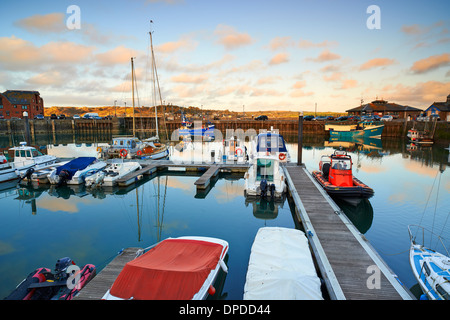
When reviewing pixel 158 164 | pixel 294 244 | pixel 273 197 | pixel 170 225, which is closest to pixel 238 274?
pixel 294 244

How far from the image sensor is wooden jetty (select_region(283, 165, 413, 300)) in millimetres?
6461

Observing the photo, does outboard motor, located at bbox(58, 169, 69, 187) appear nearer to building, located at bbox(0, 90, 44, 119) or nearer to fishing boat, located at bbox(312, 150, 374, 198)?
fishing boat, located at bbox(312, 150, 374, 198)

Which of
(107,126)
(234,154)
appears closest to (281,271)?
(234,154)

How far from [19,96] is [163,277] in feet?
328

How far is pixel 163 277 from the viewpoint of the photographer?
601 centimetres

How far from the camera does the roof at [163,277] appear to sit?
5793mm

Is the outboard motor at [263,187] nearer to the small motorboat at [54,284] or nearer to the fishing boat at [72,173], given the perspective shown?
the small motorboat at [54,284]

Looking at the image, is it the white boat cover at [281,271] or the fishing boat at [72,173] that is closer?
the white boat cover at [281,271]

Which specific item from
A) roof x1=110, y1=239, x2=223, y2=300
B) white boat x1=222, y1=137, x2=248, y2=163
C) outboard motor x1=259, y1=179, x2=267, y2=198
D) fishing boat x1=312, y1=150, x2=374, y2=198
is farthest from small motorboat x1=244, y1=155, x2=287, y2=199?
roof x1=110, y1=239, x2=223, y2=300

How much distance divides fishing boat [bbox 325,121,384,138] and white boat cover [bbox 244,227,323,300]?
60.1 metres

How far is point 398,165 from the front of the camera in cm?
2816

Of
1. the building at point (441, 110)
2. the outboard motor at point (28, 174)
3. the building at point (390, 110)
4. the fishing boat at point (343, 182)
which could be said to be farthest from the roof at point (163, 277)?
the building at point (390, 110)

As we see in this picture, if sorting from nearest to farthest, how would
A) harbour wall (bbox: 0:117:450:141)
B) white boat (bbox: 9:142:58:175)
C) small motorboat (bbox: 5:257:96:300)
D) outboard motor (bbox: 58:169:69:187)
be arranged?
1. small motorboat (bbox: 5:257:96:300)
2. outboard motor (bbox: 58:169:69:187)
3. white boat (bbox: 9:142:58:175)
4. harbour wall (bbox: 0:117:450:141)

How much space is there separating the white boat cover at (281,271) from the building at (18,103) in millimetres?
94751
